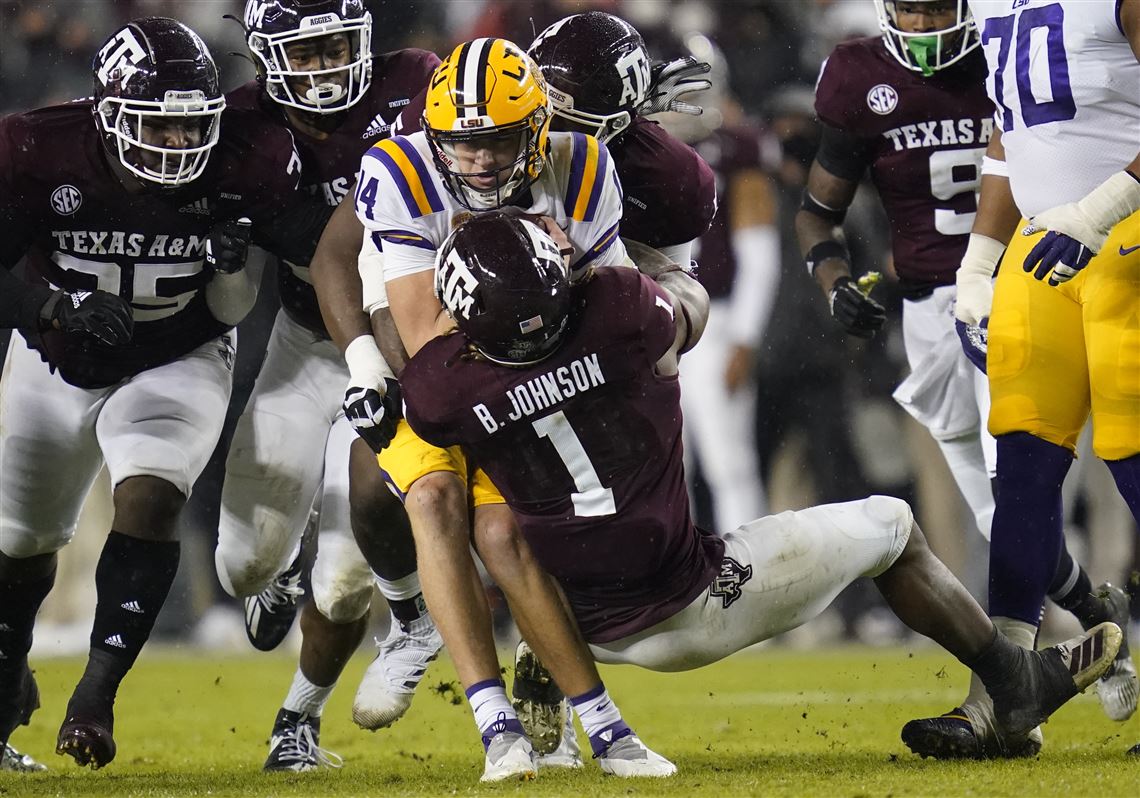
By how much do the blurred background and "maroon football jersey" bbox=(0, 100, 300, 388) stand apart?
8.28 ft

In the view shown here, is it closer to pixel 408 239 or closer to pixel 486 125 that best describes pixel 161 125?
pixel 408 239

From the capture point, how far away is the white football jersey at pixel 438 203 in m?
3.25

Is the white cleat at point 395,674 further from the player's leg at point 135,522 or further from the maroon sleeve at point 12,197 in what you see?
the maroon sleeve at point 12,197

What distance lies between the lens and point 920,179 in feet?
14.8

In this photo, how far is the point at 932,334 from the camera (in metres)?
4.66

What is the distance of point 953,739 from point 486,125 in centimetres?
153

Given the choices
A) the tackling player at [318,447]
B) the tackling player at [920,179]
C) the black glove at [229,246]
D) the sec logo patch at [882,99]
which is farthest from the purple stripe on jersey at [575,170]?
the sec logo patch at [882,99]

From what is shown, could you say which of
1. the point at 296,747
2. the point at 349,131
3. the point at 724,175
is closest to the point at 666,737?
the point at 296,747

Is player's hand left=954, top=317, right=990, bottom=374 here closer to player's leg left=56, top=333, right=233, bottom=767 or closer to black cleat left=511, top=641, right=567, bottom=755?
black cleat left=511, top=641, right=567, bottom=755

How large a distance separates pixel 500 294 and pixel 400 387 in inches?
16.9

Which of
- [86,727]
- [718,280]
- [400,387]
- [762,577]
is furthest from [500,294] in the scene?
[718,280]

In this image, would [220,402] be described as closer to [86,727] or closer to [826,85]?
A: [86,727]

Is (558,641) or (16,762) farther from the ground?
(558,641)

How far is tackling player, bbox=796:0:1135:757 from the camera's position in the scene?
436 centimetres
